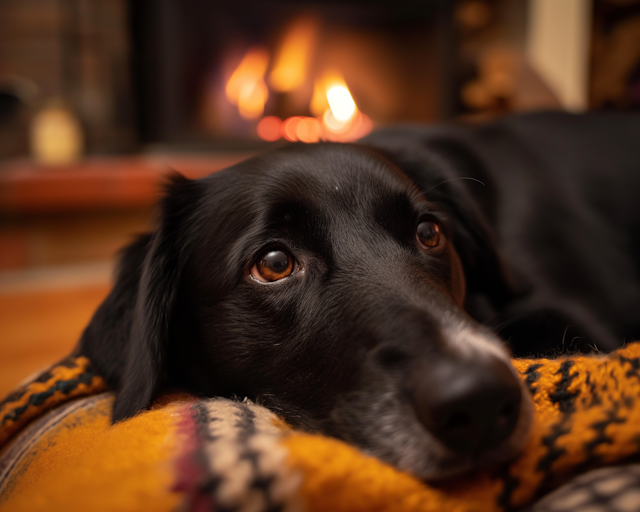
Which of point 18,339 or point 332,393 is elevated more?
point 332,393

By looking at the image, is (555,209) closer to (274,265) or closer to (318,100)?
(274,265)

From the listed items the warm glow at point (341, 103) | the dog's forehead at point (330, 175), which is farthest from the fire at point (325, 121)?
the dog's forehead at point (330, 175)

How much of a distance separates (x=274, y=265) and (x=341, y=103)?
3.99 meters

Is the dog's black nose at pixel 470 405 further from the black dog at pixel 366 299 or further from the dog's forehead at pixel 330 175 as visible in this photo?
the dog's forehead at pixel 330 175

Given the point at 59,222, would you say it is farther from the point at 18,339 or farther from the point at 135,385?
the point at 135,385

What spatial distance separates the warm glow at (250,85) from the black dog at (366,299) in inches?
122

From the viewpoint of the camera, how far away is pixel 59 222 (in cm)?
388

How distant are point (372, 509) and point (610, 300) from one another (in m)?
1.34

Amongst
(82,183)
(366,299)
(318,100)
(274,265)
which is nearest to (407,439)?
(366,299)

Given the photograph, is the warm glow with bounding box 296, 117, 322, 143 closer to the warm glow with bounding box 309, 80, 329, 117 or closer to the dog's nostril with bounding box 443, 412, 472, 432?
the warm glow with bounding box 309, 80, 329, 117

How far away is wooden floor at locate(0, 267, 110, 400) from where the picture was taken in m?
2.47

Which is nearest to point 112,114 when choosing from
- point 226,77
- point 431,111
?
point 226,77

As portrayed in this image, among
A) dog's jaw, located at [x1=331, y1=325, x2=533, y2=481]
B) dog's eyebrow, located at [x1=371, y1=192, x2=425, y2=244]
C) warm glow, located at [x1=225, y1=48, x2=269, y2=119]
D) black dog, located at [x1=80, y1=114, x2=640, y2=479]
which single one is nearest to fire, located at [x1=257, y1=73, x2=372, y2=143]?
warm glow, located at [x1=225, y1=48, x2=269, y2=119]

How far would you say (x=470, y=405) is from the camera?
644 millimetres
